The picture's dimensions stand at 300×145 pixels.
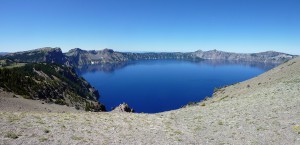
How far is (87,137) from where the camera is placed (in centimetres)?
2070

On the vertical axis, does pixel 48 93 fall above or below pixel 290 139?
below

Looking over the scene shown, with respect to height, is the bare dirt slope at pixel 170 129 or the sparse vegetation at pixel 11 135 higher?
the sparse vegetation at pixel 11 135

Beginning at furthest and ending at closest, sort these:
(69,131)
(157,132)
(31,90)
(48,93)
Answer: (48,93) → (31,90) → (157,132) → (69,131)

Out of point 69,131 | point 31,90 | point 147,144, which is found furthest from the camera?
point 31,90

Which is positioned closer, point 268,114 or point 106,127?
point 106,127

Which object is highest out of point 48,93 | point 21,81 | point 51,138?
point 51,138

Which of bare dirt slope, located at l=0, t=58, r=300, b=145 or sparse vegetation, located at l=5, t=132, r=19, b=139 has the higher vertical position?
sparse vegetation, located at l=5, t=132, r=19, b=139

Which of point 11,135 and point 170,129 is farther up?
point 11,135

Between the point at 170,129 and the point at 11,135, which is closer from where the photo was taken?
the point at 11,135

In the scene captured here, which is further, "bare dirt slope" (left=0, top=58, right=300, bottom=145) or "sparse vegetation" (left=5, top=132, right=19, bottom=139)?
"bare dirt slope" (left=0, top=58, right=300, bottom=145)

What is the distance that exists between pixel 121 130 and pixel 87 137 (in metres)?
4.54

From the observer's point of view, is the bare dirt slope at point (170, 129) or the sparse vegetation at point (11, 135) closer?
the sparse vegetation at point (11, 135)

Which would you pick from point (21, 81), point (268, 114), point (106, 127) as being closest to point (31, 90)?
point (21, 81)

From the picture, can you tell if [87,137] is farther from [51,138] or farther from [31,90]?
[31,90]
